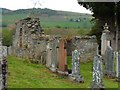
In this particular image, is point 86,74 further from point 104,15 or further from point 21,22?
point 104,15

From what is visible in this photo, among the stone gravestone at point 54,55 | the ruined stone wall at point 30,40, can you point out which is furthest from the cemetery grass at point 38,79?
the ruined stone wall at point 30,40

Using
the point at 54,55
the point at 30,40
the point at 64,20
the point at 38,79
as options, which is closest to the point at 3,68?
the point at 38,79

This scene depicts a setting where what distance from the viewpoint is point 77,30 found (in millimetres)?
58406

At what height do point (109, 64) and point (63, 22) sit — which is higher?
point (63, 22)

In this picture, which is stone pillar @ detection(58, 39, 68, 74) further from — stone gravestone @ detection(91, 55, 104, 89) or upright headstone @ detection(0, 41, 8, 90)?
upright headstone @ detection(0, 41, 8, 90)

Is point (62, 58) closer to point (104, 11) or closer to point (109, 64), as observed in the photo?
point (109, 64)

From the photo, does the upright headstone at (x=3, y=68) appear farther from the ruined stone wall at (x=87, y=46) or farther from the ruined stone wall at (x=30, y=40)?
the ruined stone wall at (x=87, y=46)

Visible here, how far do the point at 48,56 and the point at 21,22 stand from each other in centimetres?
718

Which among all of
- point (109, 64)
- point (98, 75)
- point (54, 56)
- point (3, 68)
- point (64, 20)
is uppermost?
point (64, 20)

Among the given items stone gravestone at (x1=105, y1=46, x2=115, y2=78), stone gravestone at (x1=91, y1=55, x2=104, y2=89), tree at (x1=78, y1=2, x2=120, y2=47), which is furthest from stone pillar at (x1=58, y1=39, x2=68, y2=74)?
tree at (x1=78, y1=2, x2=120, y2=47)

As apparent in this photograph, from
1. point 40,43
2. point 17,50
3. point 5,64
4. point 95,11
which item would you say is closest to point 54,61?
point 40,43

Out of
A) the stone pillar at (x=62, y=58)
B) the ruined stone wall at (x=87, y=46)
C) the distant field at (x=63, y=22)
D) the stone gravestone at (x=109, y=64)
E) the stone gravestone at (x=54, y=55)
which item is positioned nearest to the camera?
the stone pillar at (x=62, y=58)

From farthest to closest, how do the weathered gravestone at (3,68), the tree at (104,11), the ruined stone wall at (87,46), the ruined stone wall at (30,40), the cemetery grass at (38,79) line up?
the tree at (104,11) → the ruined stone wall at (87,46) → the ruined stone wall at (30,40) → the cemetery grass at (38,79) → the weathered gravestone at (3,68)

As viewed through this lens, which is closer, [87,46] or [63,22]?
[87,46]
